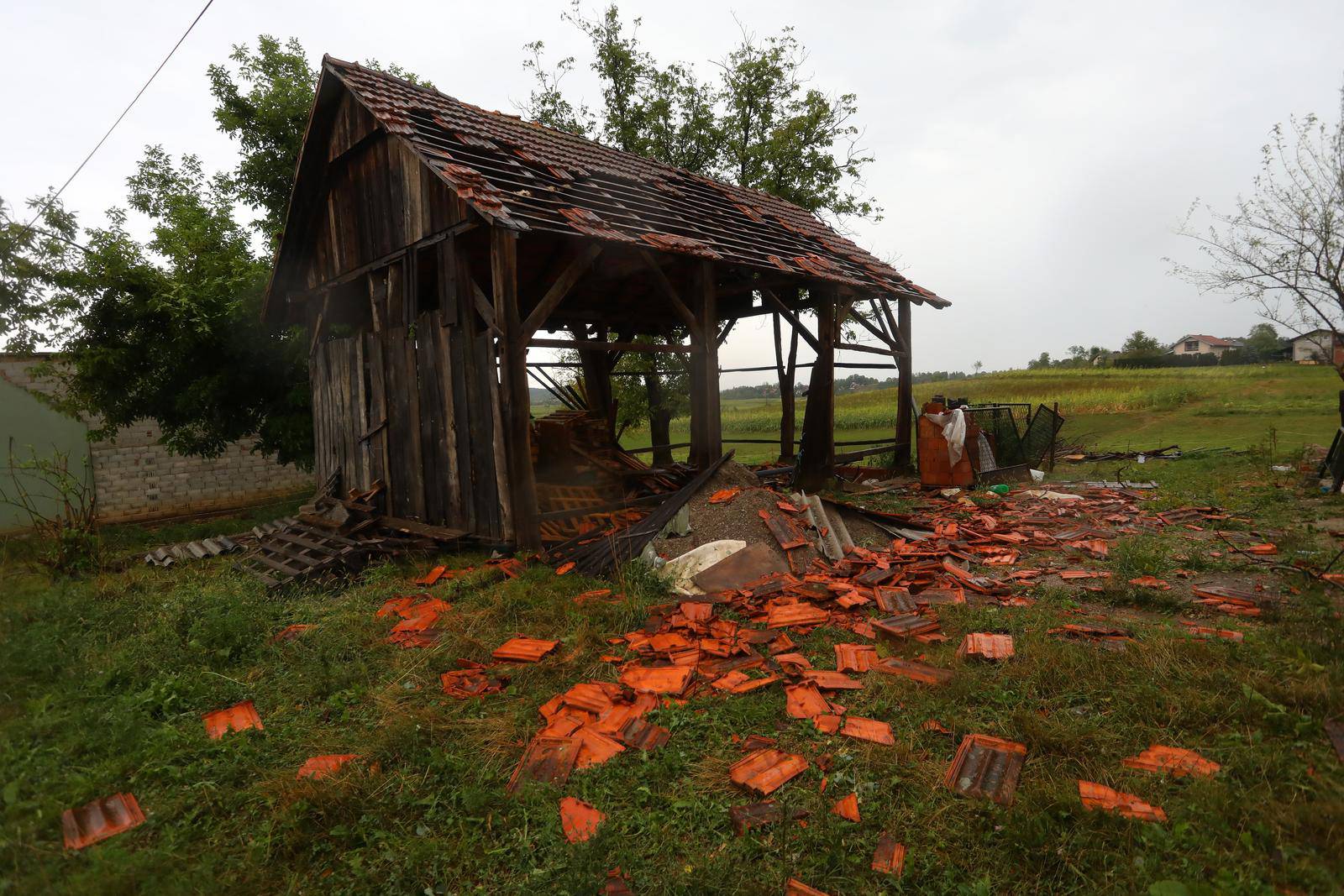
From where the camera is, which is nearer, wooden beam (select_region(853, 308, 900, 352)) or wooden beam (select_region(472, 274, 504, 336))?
wooden beam (select_region(472, 274, 504, 336))

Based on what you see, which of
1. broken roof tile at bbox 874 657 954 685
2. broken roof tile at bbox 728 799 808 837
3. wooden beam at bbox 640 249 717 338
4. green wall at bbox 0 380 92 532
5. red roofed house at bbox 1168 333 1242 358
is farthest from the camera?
red roofed house at bbox 1168 333 1242 358

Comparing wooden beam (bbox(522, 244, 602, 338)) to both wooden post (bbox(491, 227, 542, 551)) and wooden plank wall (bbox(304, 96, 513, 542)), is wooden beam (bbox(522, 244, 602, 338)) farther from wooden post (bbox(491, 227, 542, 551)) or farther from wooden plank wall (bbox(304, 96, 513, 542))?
wooden plank wall (bbox(304, 96, 513, 542))

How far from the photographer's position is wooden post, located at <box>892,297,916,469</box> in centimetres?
1202

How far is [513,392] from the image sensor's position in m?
6.46

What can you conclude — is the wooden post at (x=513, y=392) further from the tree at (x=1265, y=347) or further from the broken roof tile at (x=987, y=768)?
the tree at (x=1265, y=347)

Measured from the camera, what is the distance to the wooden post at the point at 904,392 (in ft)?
39.4

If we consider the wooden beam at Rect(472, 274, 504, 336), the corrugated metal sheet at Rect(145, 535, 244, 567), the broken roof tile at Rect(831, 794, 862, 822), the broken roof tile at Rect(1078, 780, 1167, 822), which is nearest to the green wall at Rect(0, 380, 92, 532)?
the corrugated metal sheet at Rect(145, 535, 244, 567)

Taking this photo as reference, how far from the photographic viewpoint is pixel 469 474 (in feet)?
23.0

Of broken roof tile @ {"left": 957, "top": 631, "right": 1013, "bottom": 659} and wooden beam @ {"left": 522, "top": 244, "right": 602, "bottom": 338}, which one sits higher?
wooden beam @ {"left": 522, "top": 244, "right": 602, "bottom": 338}

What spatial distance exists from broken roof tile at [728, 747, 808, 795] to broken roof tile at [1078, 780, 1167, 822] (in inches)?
45.1

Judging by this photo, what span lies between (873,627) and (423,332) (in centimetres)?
593

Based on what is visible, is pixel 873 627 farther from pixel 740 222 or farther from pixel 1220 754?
pixel 740 222

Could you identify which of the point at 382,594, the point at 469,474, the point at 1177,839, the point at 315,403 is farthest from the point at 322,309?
the point at 1177,839

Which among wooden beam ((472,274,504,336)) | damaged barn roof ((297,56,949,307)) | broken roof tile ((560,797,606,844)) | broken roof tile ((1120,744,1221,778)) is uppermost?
damaged barn roof ((297,56,949,307))
